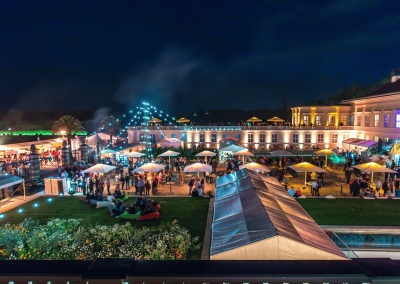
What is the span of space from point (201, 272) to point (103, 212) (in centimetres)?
1263

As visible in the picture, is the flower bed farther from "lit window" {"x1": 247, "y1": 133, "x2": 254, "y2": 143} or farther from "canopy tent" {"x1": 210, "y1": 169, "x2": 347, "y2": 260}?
"lit window" {"x1": 247, "y1": 133, "x2": 254, "y2": 143}

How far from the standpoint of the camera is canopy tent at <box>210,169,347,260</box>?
5.75 m

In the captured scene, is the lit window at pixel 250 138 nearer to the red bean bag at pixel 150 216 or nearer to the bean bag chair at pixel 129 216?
the red bean bag at pixel 150 216

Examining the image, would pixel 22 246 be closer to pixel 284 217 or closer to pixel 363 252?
pixel 284 217

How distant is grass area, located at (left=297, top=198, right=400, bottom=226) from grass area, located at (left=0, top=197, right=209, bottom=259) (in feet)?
20.0

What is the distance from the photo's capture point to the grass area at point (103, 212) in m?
12.2

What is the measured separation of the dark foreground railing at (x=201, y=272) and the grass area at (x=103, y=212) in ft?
25.6

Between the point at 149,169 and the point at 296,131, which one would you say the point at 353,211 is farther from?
the point at 296,131

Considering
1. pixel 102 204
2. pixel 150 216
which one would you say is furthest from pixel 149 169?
pixel 150 216

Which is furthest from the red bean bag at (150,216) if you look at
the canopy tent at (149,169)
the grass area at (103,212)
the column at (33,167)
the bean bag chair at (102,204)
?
the column at (33,167)

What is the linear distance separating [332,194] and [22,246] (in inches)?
703

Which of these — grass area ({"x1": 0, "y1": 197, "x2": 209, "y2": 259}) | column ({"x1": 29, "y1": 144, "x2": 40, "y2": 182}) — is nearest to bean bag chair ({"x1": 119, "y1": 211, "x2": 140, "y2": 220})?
grass area ({"x1": 0, "y1": 197, "x2": 209, "y2": 259})

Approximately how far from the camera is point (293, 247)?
586cm

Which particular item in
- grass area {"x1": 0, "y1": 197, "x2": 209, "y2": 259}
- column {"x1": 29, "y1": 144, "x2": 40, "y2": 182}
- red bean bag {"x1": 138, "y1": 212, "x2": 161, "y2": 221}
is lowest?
grass area {"x1": 0, "y1": 197, "x2": 209, "y2": 259}
